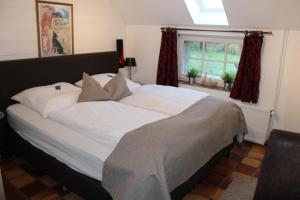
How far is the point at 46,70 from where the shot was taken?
10.7 ft

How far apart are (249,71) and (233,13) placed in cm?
78

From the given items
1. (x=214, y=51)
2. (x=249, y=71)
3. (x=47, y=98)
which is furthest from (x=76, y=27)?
(x=249, y=71)

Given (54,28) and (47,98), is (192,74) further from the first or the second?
(47,98)

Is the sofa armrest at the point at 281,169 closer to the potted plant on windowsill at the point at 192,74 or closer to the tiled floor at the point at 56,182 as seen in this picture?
the tiled floor at the point at 56,182

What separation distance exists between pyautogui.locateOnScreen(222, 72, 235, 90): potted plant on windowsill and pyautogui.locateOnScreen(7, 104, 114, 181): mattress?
233 centimetres

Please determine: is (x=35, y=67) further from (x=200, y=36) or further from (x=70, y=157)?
(x=200, y=36)

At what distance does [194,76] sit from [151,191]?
2.64 metres

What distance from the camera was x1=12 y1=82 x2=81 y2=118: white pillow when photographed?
2.67 m

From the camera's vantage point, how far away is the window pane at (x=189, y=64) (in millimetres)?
4191

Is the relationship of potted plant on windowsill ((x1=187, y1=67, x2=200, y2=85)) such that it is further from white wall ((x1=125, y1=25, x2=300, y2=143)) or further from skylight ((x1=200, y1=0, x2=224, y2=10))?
skylight ((x1=200, y1=0, x2=224, y2=10))

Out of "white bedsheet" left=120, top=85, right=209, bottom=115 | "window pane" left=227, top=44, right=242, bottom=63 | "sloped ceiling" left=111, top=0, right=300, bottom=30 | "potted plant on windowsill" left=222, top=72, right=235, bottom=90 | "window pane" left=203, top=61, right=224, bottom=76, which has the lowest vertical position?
"white bedsheet" left=120, top=85, right=209, bottom=115

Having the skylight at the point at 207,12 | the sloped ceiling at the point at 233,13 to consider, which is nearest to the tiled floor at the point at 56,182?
the sloped ceiling at the point at 233,13

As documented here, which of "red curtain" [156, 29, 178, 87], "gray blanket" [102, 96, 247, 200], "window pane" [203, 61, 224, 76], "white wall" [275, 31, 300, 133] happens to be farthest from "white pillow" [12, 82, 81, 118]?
"white wall" [275, 31, 300, 133]

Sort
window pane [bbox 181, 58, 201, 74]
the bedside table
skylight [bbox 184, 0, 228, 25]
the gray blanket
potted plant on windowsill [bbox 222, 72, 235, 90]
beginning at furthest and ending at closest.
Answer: window pane [bbox 181, 58, 201, 74]
potted plant on windowsill [bbox 222, 72, 235, 90]
skylight [bbox 184, 0, 228, 25]
the bedside table
the gray blanket
